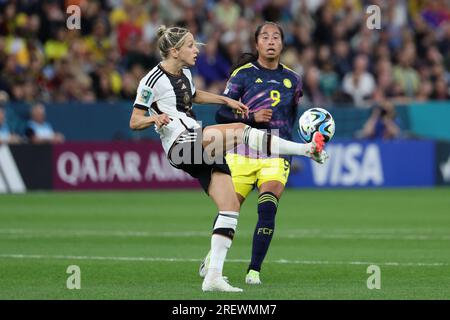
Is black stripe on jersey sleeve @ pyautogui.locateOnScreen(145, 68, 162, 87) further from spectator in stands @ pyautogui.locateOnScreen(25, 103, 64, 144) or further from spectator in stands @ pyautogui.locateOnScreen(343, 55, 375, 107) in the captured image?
spectator in stands @ pyautogui.locateOnScreen(343, 55, 375, 107)

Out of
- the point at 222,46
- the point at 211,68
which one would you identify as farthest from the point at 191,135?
the point at 222,46

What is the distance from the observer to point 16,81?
79.0 ft

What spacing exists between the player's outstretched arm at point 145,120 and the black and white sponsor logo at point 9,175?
42.6 ft

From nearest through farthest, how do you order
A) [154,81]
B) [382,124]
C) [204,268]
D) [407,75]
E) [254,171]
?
[154,81], [204,268], [254,171], [382,124], [407,75]

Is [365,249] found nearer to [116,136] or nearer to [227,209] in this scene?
[227,209]

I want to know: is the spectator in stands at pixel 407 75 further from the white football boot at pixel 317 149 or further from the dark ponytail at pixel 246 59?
the white football boot at pixel 317 149

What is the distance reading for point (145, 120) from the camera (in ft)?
33.1

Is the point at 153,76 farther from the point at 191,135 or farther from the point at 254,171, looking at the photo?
the point at 254,171

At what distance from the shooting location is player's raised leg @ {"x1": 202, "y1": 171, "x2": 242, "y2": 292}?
9938 millimetres

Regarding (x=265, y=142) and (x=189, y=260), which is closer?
(x=265, y=142)

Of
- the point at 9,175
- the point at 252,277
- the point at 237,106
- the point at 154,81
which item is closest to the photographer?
the point at 154,81

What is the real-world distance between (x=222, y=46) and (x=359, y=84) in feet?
10.9


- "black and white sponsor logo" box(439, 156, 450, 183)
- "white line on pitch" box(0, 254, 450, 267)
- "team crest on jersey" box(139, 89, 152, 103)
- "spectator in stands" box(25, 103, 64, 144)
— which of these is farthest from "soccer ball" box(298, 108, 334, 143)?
"black and white sponsor logo" box(439, 156, 450, 183)

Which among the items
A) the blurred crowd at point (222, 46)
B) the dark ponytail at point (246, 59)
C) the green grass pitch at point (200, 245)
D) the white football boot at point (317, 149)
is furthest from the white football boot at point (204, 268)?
the blurred crowd at point (222, 46)
